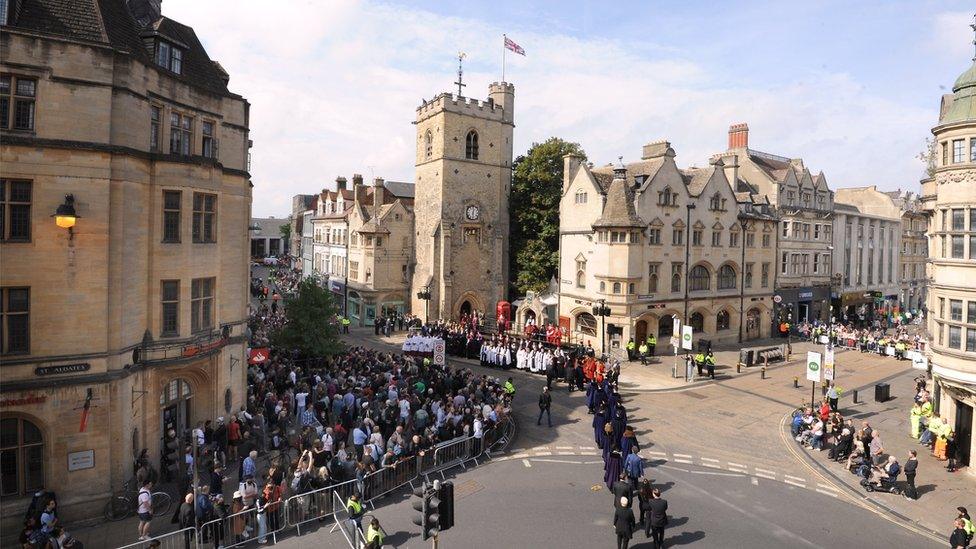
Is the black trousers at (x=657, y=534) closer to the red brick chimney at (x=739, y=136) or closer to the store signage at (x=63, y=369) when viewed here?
the store signage at (x=63, y=369)

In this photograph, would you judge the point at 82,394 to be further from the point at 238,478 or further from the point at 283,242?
the point at 283,242

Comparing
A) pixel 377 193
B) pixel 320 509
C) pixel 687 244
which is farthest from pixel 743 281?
pixel 320 509

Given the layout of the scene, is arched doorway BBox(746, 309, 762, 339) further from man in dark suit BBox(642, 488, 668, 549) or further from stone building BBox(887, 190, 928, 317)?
man in dark suit BBox(642, 488, 668, 549)

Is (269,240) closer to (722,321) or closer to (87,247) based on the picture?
(722,321)

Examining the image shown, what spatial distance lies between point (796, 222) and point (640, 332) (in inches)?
763

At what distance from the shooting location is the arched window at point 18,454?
13.3 metres

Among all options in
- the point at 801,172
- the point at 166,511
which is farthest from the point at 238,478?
the point at 801,172

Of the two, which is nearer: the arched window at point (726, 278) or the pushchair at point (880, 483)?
the pushchair at point (880, 483)

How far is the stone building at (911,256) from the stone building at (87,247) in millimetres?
67364

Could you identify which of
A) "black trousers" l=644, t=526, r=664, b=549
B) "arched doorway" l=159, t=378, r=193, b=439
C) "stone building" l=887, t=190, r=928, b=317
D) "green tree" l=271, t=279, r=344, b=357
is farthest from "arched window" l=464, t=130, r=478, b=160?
"stone building" l=887, t=190, r=928, b=317

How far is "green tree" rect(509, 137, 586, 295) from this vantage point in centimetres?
4425

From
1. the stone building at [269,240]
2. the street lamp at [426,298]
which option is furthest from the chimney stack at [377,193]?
the stone building at [269,240]

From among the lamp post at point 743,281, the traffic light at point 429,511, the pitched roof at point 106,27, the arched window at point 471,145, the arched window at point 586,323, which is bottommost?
the traffic light at point 429,511

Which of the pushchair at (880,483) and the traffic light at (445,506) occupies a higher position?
the traffic light at (445,506)
